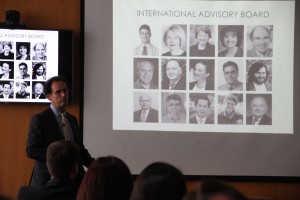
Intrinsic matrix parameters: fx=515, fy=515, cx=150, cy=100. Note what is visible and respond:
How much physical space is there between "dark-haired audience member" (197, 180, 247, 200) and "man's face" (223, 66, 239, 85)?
3.72 m

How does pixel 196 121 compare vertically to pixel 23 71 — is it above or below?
below

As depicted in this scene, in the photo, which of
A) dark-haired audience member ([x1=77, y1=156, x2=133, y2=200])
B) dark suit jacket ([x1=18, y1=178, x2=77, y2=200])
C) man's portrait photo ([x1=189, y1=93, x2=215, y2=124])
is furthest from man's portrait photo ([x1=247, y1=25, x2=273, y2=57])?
dark-haired audience member ([x1=77, y1=156, x2=133, y2=200])

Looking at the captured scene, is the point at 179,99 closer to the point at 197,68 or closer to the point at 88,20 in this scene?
the point at 197,68

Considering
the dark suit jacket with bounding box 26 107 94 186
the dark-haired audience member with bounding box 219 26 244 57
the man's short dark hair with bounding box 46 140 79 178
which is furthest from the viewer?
the dark-haired audience member with bounding box 219 26 244 57

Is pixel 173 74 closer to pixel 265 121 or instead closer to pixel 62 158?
pixel 265 121

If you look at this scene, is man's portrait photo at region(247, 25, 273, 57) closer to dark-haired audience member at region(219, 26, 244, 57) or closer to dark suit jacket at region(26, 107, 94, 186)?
dark-haired audience member at region(219, 26, 244, 57)

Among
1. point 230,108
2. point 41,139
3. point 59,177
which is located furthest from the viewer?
point 230,108

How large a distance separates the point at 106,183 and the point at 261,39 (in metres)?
3.28

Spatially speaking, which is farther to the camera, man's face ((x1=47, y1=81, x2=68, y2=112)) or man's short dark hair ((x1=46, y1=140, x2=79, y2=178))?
man's face ((x1=47, y1=81, x2=68, y2=112))

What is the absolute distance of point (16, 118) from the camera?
5.05 metres

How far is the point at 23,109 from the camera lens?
5.05 meters

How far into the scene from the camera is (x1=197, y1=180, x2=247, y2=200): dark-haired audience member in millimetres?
1259

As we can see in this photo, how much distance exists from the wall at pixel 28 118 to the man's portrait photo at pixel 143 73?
569 mm

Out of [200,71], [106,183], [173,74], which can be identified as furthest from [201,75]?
[106,183]
